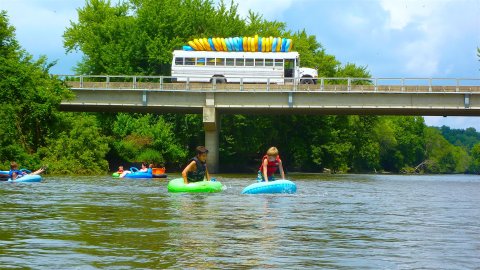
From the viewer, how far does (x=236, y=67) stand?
64438mm

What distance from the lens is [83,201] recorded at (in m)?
22.3

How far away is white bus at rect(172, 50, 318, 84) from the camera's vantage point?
63750 millimetres

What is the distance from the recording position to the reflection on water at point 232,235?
10.7 m

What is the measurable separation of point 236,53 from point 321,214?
151ft

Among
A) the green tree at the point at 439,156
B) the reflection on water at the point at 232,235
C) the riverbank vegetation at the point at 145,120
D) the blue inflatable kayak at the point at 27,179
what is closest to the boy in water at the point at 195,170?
the reflection on water at the point at 232,235

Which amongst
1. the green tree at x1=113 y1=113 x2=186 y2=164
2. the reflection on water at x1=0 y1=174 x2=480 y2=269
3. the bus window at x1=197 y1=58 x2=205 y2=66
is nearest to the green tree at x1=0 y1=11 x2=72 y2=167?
the green tree at x1=113 y1=113 x2=186 y2=164

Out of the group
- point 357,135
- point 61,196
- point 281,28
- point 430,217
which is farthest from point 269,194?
point 281,28

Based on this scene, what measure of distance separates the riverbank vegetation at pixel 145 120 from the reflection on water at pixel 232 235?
27.2 metres

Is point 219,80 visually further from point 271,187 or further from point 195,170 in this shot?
point 271,187

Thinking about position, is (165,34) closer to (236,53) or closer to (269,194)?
(236,53)

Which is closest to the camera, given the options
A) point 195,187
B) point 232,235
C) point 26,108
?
point 232,235

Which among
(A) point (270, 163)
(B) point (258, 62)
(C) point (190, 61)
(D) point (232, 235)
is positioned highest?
(C) point (190, 61)

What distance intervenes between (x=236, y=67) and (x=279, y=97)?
5.92m

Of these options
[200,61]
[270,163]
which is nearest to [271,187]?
[270,163]
